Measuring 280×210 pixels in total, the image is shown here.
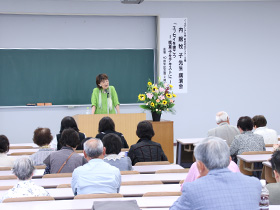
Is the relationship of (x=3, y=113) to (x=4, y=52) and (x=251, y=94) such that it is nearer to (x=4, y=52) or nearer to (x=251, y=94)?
(x=4, y=52)

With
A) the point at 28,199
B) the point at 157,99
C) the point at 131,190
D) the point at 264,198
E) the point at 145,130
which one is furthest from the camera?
the point at 157,99

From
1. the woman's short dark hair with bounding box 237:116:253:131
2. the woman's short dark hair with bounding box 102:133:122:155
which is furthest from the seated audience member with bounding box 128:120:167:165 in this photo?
the woman's short dark hair with bounding box 237:116:253:131

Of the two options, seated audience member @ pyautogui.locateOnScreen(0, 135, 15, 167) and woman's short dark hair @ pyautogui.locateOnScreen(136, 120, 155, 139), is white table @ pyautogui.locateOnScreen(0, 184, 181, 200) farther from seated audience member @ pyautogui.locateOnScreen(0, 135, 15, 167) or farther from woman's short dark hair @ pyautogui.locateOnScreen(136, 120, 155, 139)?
woman's short dark hair @ pyautogui.locateOnScreen(136, 120, 155, 139)

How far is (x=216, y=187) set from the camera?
2260 mm

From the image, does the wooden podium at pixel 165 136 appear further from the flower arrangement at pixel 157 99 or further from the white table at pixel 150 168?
the white table at pixel 150 168

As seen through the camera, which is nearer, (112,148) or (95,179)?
(95,179)

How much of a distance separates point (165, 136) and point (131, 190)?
3625mm

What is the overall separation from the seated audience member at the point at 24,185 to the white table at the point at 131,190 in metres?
0.18

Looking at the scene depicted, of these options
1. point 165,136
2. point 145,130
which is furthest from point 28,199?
point 165,136

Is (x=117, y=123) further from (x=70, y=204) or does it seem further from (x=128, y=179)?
(x=70, y=204)

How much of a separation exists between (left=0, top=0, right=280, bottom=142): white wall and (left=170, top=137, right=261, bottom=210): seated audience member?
7248 millimetres

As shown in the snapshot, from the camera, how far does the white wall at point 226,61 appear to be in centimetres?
981

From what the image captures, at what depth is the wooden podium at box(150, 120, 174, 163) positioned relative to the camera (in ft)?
23.3

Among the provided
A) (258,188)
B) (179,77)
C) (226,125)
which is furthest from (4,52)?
(258,188)
